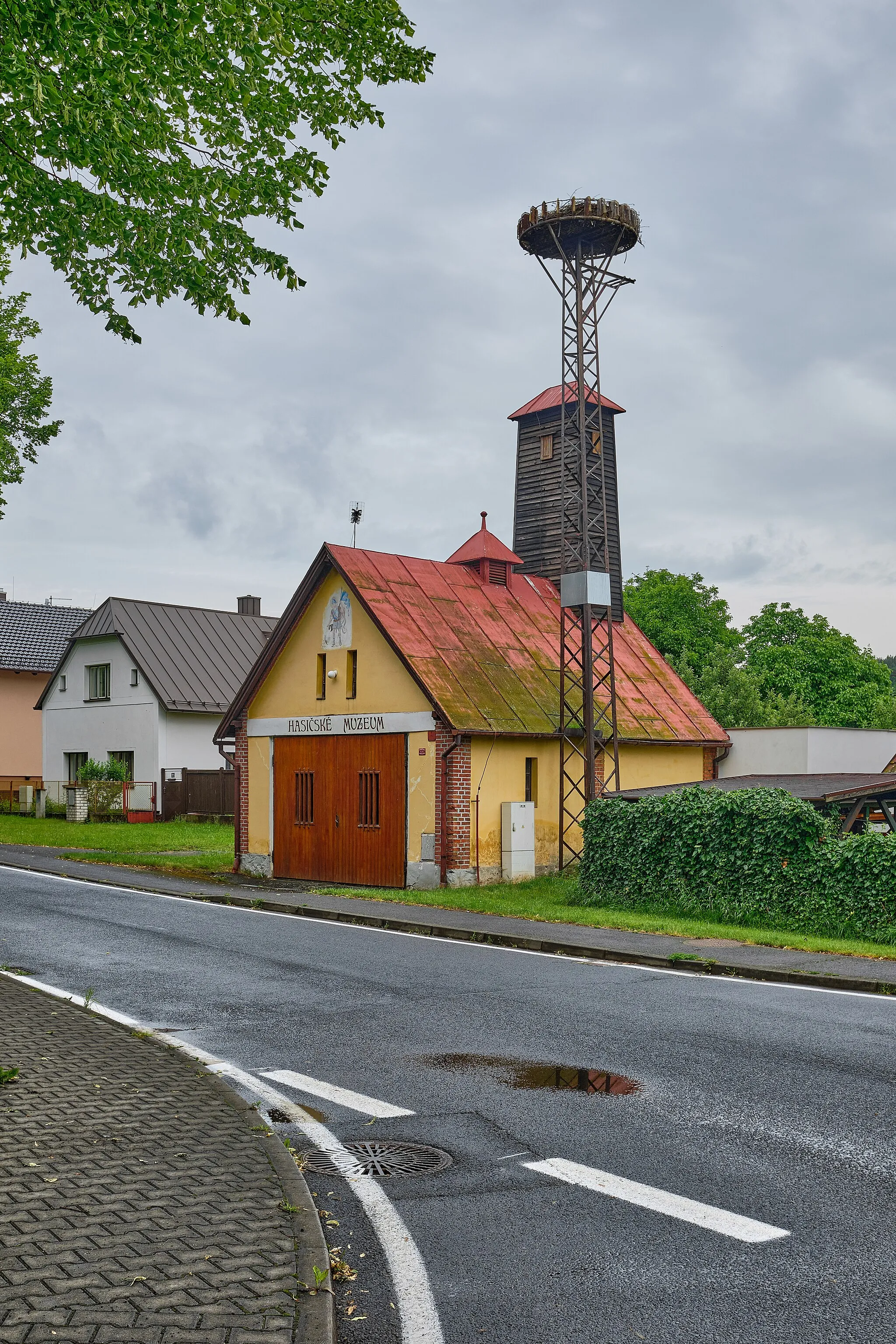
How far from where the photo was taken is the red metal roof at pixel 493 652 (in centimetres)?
2320

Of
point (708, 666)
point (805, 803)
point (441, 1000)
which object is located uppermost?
point (708, 666)

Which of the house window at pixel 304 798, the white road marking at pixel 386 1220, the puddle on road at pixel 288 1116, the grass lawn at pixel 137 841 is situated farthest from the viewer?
the grass lawn at pixel 137 841

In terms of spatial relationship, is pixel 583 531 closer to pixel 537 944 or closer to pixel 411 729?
pixel 411 729

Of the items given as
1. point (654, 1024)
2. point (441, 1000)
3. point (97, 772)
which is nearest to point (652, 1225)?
point (654, 1024)

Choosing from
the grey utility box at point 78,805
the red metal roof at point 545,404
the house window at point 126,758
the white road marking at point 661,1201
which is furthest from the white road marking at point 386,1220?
the house window at point 126,758

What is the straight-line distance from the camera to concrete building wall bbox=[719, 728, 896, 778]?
28.3 m

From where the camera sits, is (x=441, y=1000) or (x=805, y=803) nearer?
(x=441, y=1000)

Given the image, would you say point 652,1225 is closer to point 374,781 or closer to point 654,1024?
point 654,1024

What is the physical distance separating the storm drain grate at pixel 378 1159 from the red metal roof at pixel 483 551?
22.2 metres

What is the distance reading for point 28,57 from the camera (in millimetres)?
9000

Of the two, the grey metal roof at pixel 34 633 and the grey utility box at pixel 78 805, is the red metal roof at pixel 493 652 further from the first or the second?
the grey metal roof at pixel 34 633

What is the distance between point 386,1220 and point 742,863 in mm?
12816

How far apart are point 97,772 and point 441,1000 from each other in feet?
102

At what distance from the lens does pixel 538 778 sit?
24250mm
